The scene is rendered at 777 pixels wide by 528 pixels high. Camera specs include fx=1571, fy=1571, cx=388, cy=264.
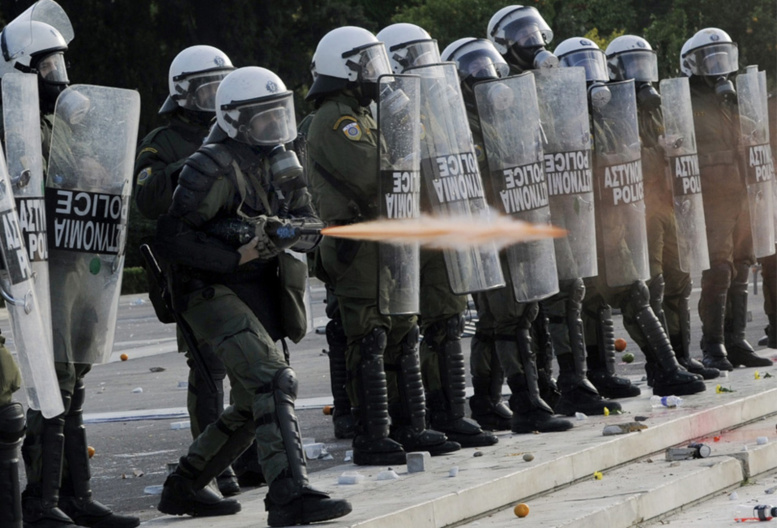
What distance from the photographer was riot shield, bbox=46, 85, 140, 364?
5957mm

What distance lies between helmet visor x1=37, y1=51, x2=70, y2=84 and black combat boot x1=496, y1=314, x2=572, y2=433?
9.74ft

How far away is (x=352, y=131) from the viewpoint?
23.0ft

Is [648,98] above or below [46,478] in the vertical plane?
above

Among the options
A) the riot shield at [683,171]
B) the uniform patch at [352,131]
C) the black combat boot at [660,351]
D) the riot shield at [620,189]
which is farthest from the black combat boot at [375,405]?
the riot shield at [683,171]

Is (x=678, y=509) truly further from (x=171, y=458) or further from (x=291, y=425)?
(x=171, y=458)

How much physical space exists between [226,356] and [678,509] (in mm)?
2194

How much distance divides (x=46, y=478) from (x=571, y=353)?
141 inches

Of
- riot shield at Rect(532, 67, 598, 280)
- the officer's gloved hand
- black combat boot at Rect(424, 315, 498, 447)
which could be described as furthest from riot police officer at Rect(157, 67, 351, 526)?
riot shield at Rect(532, 67, 598, 280)

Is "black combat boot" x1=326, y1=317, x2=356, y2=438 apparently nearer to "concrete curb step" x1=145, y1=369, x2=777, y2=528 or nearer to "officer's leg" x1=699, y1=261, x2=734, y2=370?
"concrete curb step" x1=145, y1=369, x2=777, y2=528

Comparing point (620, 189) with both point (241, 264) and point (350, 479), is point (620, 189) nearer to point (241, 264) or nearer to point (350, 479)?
point (350, 479)

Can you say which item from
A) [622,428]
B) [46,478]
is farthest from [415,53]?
[46,478]

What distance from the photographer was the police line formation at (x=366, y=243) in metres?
5.84

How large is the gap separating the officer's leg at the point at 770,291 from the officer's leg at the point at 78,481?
20.1 feet

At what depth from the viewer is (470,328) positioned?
15.2 m
